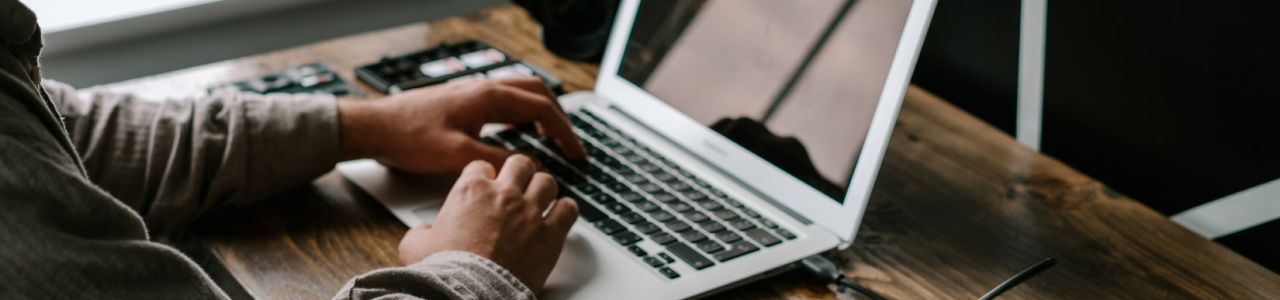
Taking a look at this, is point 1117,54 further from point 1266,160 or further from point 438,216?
point 438,216

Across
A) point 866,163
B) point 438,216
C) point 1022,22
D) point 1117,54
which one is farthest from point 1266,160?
point 438,216

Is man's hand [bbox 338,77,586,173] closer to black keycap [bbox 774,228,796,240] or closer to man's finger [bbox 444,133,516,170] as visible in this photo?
man's finger [bbox 444,133,516,170]

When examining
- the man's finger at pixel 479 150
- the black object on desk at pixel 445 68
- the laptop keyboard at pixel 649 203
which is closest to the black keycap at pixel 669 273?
the laptop keyboard at pixel 649 203

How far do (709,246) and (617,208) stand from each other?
107 millimetres

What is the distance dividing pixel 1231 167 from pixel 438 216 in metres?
0.74

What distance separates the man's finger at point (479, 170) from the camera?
922 mm

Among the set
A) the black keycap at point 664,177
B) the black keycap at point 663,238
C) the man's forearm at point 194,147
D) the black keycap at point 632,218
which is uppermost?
the black keycap at point 664,177

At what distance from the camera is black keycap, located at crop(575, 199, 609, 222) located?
957mm

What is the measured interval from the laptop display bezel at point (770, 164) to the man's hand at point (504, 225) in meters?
0.19

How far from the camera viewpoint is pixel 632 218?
955 millimetres

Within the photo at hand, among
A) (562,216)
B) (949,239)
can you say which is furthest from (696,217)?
(949,239)

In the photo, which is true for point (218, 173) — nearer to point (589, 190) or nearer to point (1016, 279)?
point (589, 190)

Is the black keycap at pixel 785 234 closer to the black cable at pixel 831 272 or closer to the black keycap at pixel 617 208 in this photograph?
the black cable at pixel 831 272

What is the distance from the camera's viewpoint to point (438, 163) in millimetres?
1021
